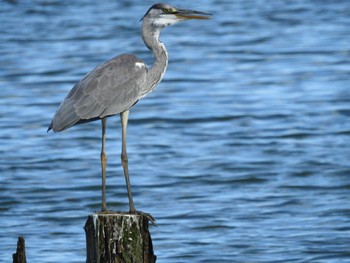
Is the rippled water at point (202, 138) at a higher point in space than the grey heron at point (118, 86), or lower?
lower

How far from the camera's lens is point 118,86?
934 centimetres

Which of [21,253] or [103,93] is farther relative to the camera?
[103,93]

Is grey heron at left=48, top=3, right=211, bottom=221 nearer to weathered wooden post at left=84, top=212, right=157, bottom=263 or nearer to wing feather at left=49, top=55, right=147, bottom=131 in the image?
wing feather at left=49, top=55, right=147, bottom=131

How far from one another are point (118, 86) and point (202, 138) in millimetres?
9243

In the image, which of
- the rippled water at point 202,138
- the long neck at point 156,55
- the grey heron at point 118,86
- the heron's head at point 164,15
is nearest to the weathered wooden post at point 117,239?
the grey heron at point 118,86

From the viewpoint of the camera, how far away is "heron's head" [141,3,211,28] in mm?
9500

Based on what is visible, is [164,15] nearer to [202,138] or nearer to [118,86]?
[118,86]

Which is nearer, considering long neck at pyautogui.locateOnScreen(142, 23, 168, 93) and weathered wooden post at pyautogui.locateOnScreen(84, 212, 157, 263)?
weathered wooden post at pyautogui.locateOnScreen(84, 212, 157, 263)

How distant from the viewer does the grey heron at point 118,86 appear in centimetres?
908

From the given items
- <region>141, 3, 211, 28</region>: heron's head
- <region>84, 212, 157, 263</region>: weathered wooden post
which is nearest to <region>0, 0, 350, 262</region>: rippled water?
<region>141, 3, 211, 28</region>: heron's head

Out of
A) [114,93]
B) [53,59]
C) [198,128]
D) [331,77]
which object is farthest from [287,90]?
[114,93]

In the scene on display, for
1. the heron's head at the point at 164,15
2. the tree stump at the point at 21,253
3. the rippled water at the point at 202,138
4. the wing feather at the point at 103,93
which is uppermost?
the heron's head at the point at 164,15

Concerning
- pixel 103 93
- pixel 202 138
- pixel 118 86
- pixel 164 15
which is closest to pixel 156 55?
pixel 164 15

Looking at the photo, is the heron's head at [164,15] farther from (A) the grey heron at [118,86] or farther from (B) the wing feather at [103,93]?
(B) the wing feather at [103,93]
